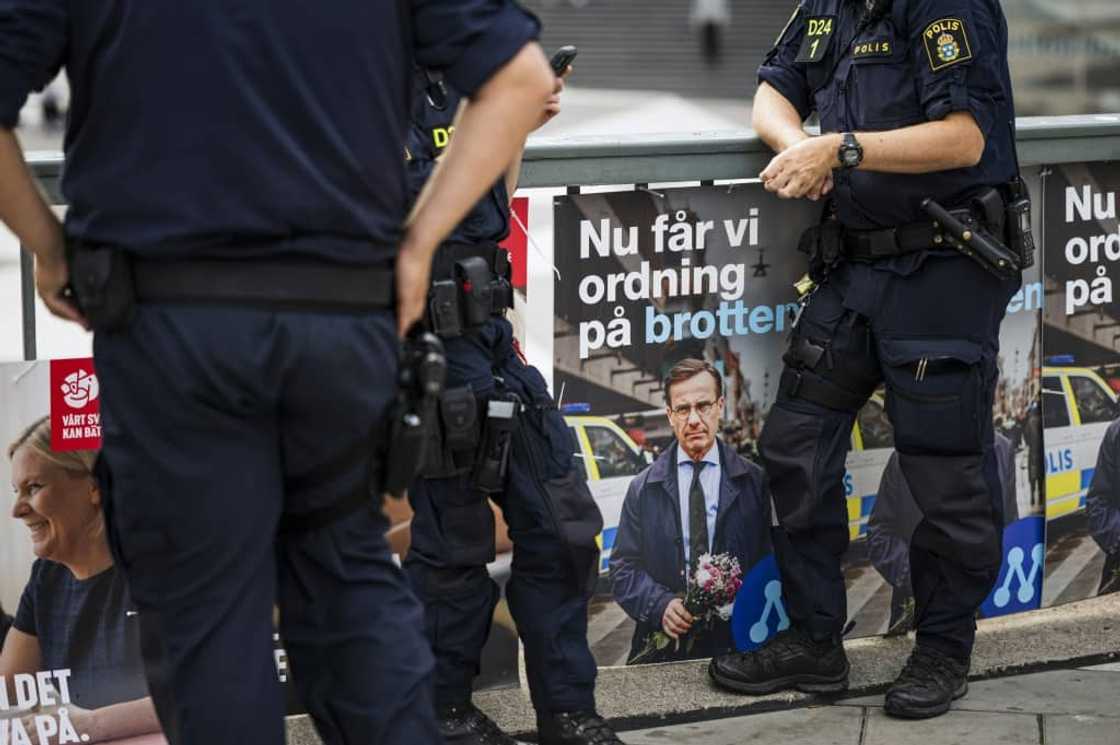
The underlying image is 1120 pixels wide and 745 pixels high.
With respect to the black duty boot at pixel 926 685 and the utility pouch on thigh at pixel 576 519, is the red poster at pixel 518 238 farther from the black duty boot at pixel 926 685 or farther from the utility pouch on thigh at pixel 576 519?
the black duty boot at pixel 926 685

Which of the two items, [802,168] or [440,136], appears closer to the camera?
[440,136]

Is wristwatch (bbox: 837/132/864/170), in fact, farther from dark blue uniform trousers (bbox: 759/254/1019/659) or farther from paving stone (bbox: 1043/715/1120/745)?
paving stone (bbox: 1043/715/1120/745)

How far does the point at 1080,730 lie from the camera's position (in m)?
4.40

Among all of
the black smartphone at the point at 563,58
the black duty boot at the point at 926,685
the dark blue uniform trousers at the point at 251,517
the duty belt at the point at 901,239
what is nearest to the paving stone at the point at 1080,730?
the black duty boot at the point at 926,685

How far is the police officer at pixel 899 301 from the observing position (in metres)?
4.29

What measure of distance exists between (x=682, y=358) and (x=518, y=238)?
1.87ft

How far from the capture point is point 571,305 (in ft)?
14.8

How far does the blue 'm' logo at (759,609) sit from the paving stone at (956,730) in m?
0.39

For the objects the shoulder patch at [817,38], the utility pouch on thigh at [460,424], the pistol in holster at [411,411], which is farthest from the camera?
the shoulder patch at [817,38]

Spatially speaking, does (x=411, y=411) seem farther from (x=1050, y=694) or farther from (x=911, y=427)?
(x=1050, y=694)

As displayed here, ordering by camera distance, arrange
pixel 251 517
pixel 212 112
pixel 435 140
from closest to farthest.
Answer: pixel 212 112 < pixel 251 517 < pixel 435 140

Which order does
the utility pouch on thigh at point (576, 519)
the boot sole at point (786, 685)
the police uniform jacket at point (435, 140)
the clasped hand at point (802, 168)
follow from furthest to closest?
1. the boot sole at point (786, 685)
2. the clasped hand at point (802, 168)
3. the utility pouch on thigh at point (576, 519)
4. the police uniform jacket at point (435, 140)

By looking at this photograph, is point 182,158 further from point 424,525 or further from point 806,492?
point 806,492

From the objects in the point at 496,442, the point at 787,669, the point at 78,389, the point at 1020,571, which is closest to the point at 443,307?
the point at 496,442
